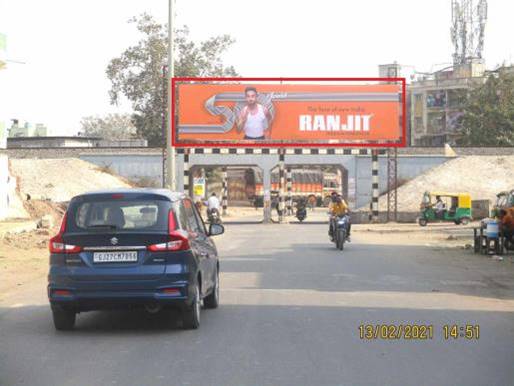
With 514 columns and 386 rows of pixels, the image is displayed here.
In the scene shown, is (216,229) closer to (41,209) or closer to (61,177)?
(41,209)

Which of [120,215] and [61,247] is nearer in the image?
[61,247]

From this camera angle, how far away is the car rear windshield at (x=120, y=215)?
9.95 meters

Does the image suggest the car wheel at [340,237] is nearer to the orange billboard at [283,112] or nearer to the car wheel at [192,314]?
the car wheel at [192,314]

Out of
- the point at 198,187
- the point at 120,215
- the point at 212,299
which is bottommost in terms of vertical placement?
the point at 212,299

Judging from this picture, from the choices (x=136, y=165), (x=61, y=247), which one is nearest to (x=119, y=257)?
(x=61, y=247)

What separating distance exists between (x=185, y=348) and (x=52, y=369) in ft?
4.97

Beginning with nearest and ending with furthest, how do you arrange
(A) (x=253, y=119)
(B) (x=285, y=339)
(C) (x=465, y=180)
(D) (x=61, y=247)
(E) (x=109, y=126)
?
(B) (x=285, y=339) < (D) (x=61, y=247) < (A) (x=253, y=119) < (C) (x=465, y=180) < (E) (x=109, y=126)

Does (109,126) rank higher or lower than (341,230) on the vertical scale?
higher

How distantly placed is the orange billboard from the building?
176ft

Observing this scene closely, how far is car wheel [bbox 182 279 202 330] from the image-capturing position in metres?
10.1

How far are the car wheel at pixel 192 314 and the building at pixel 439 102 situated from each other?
92.6 meters

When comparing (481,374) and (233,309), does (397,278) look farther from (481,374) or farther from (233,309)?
(481,374)

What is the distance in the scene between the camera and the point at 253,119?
157 ft
